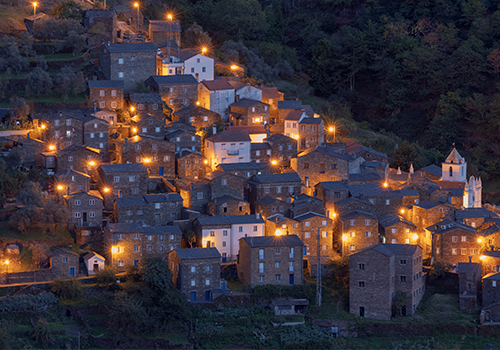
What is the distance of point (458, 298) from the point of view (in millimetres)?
60344

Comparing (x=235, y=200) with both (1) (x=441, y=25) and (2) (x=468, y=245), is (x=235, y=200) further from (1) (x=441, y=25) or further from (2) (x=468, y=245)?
(1) (x=441, y=25)

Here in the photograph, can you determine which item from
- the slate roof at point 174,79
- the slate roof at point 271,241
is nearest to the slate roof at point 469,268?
the slate roof at point 271,241

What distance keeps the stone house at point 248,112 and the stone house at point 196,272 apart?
17766mm

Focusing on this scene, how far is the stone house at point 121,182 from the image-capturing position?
62.6 meters

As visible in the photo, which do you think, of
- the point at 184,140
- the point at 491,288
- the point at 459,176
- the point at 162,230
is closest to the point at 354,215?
the point at 491,288

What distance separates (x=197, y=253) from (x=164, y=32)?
30630 millimetres

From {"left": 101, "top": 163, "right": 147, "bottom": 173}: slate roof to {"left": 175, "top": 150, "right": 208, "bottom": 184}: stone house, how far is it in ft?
11.6

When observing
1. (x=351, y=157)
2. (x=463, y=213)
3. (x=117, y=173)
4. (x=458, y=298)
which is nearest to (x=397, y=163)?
(x=351, y=157)

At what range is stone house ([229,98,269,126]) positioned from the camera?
242 feet

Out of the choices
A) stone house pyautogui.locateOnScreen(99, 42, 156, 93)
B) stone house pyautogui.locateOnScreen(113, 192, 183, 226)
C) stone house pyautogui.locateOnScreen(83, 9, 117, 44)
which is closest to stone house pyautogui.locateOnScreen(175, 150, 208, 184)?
stone house pyautogui.locateOnScreen(113, 192, 183, 226)

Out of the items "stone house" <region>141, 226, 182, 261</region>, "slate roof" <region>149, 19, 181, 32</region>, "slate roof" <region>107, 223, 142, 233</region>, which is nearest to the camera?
"slate roof" <region>107, 223, 142, 233</region>

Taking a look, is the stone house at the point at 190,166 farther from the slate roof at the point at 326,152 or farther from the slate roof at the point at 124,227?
the slate roof at the point at 124,227

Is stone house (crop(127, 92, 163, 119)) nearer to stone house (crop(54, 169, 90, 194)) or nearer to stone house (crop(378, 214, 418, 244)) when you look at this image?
stone house (crop(54, 169, 90, 194))

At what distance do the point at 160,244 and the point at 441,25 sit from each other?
4710 centimetres
